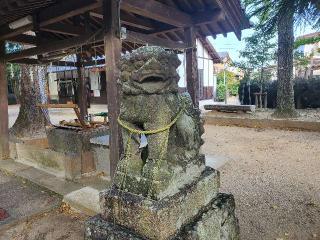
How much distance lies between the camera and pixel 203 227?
6.93 feet

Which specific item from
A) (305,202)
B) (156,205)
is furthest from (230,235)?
(305,202)

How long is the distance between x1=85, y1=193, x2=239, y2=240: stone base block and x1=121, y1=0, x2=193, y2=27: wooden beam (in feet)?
10.8

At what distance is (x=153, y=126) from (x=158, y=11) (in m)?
3.59

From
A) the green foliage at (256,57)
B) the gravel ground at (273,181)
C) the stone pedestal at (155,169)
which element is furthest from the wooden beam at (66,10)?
the green foliage at (256,57)

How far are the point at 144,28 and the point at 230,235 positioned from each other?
536cm

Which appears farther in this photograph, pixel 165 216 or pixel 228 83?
pixel 228 83

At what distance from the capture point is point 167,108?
6.82 feet

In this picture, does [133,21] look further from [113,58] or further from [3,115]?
[3,115]

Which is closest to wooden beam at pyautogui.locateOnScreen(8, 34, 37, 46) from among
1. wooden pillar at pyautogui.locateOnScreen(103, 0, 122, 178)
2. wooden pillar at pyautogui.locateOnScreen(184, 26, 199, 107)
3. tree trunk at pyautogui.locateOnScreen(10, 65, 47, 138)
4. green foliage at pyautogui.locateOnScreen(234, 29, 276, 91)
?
tree trunk at pyautogui.locateOnScreen(10, 65, 47, 138)

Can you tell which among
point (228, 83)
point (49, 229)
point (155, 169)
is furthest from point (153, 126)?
point (228, 83)

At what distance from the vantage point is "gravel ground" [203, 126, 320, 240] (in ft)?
11.6

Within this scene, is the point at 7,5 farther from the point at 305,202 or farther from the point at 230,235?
the point at 305,202

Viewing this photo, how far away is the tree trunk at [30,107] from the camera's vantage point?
804 cm

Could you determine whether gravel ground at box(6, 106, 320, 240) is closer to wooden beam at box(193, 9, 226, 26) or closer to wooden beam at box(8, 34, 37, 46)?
wooden beam at box(193, 9, 226, 26)
